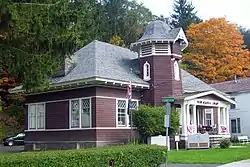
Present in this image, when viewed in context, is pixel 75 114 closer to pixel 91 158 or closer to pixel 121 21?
pixel 91 158

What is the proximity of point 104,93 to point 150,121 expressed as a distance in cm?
337

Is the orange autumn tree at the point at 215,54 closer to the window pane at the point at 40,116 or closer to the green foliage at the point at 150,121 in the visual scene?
the window pane at the point at 40,116

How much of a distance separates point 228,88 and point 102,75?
23.6m

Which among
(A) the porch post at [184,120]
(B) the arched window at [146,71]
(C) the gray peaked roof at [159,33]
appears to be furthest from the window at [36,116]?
(A) the porch post at [184,120]

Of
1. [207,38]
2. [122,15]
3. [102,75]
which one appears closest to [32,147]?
[102,75]

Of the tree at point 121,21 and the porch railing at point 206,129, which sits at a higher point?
the tree at point 121,21

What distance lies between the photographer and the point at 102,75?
1033 inches

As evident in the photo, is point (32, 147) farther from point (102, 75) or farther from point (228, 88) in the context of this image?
point (228, 88)

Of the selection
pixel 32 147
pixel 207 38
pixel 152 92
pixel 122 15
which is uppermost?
pixel 122 15

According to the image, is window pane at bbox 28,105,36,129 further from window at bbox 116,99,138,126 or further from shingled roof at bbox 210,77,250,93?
shingled roof at bbox 210,77,250,93

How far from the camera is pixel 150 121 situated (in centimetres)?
2667

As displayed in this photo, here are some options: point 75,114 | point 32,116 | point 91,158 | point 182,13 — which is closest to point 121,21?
point 182,13

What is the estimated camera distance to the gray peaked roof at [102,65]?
27061 mm

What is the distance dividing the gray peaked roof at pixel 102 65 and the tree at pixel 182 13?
36.5 metres
